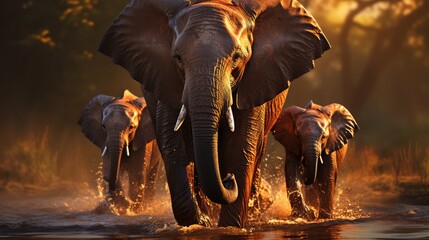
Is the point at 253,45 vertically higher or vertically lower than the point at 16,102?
lower

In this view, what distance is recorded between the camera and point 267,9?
10734 millimetres

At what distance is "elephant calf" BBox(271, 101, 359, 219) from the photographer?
535 inches

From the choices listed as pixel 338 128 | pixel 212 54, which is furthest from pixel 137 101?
pixel 212 54

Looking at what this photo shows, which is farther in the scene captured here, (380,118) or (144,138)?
(380,118)

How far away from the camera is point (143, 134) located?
51.0ft

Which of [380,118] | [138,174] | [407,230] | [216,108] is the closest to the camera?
[216,108]

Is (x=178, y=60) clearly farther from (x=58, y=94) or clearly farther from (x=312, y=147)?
(x=58, y=94)

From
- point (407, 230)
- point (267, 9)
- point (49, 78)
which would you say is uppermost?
point (49, 78)

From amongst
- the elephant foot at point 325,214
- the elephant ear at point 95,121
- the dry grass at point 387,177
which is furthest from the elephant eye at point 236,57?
the dry grass at point 387,177

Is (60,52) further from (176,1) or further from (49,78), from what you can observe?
(176,1)

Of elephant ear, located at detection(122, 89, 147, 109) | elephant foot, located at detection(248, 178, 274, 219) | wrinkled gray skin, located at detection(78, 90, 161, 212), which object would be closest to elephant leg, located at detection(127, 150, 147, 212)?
wrinkled gray skin, located at detection(78, 90, 161, 212)

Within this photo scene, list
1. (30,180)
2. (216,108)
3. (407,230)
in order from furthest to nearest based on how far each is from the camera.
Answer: (30,180)
(407,230)
(216,108)

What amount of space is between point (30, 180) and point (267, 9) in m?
10.1

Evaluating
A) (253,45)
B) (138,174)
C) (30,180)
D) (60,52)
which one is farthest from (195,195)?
(60,52)
